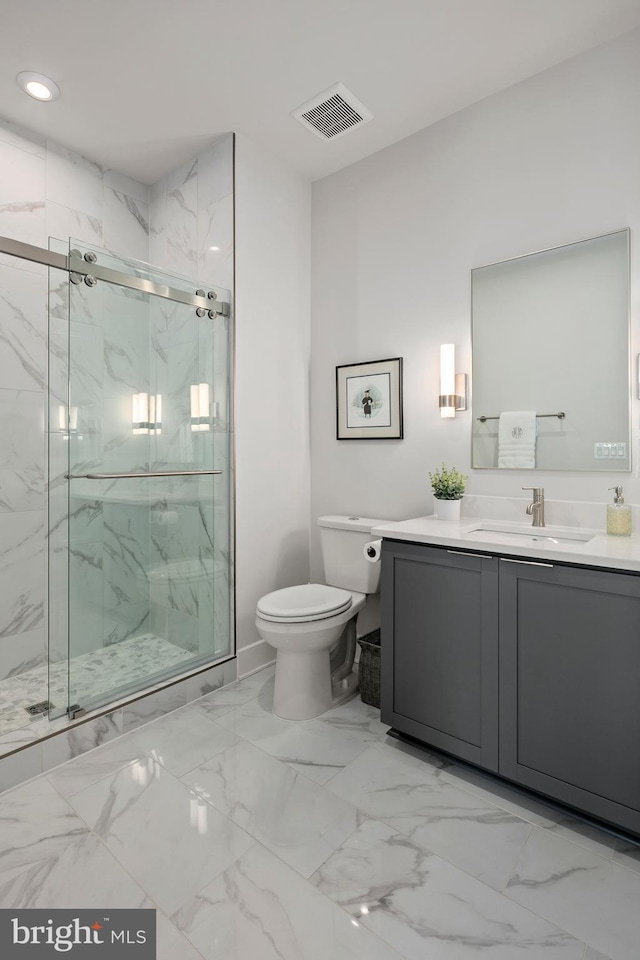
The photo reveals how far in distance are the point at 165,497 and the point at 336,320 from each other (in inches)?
53.3

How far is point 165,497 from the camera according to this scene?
229cm

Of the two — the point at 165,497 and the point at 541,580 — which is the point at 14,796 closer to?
the point at 165,497

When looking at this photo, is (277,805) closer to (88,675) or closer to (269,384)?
(88,675)

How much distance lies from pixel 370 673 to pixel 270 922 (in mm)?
1120

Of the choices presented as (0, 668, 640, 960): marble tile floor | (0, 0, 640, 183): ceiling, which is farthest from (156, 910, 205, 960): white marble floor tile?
(0, 0, 640, 183): ceiling

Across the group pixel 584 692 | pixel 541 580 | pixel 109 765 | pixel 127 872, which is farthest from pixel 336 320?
pixel 127 872

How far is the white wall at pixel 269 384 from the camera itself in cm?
254

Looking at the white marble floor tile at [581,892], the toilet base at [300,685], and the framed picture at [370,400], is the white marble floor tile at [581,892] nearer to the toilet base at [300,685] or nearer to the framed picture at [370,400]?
the toilet base at [300,685]

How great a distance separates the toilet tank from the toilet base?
393 millimetres

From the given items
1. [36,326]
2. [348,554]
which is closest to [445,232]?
[348,554]

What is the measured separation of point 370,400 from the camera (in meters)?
2.62

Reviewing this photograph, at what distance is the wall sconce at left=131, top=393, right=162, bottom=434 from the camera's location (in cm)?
212

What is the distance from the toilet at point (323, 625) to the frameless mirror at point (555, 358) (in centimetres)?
77

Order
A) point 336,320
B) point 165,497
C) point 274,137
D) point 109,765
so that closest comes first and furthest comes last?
1. point 109,765
2. point 165,497
3. point 274,137
4. point 336,320
